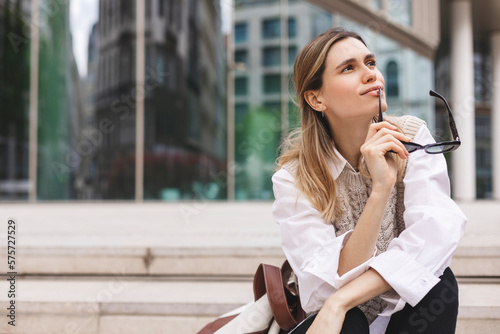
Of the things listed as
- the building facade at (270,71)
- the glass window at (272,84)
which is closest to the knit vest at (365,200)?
the building facade at (270,71)

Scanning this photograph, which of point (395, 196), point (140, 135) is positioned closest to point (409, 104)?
point (140, 135)

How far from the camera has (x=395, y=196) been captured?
1.47m

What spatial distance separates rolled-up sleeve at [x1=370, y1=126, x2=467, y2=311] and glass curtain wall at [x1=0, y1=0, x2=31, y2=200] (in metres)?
8.19

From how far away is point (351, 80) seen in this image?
4.55ft

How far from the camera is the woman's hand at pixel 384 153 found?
1.25m

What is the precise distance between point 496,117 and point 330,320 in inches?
394

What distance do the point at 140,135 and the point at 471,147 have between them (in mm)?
6609

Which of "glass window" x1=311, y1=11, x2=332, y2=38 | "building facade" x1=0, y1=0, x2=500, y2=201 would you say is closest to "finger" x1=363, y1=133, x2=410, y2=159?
"building facade" x1=0, y1=0, x2=500, y2=201

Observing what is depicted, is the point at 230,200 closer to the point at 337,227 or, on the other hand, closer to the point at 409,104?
the point at 409,104

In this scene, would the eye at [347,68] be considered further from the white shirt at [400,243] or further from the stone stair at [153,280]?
the stone stair at [153,280]

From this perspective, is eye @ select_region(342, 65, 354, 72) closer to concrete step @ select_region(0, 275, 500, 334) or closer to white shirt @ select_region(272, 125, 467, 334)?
white shirt @ select_region(272, 125, 467, 334)

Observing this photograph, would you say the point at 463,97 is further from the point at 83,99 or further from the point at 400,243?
the point at 400,243

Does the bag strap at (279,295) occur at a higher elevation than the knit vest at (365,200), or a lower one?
lower

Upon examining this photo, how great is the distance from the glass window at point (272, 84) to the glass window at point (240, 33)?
0.85m
